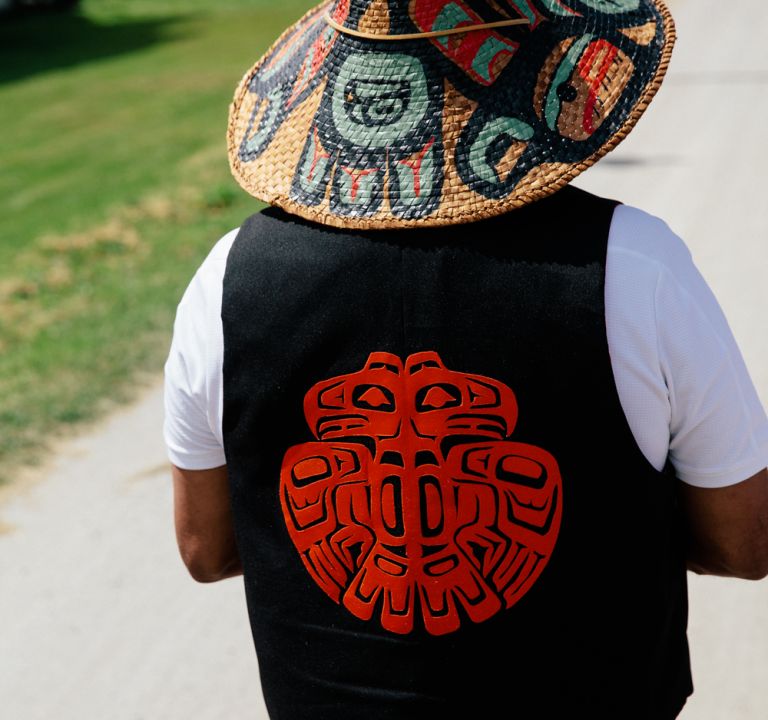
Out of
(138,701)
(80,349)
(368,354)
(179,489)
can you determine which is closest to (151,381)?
(80,349)

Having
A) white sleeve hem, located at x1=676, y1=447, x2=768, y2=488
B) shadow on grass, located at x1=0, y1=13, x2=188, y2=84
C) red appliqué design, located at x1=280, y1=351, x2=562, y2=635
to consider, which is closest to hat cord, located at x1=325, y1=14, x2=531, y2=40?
red appliqué design, located at x1=280, y1=351, x2=562, y2=635

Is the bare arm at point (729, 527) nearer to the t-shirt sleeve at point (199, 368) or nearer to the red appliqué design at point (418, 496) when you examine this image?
the red appliqué design at point (418, 496)

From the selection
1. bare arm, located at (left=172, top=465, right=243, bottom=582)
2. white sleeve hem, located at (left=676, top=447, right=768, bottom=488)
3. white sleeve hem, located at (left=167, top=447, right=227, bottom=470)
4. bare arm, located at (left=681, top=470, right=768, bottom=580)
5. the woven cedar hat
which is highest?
the woven cedar hat

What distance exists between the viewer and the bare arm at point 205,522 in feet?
4.70

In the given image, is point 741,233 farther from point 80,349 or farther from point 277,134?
point 277,134

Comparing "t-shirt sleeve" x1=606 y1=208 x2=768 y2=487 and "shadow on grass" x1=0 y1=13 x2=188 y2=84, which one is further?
"shadow on grass" x1=0 y1=13 x2=188 y2=84

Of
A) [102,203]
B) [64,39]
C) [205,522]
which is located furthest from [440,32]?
[64,39]

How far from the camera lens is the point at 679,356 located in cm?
112

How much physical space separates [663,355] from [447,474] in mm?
288

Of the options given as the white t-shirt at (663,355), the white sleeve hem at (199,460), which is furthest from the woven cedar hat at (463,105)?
the white sleeve hem at (199,460)

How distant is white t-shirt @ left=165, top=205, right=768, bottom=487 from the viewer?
1100 millimetres

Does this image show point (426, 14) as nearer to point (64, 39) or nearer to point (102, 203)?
point (102, 203)

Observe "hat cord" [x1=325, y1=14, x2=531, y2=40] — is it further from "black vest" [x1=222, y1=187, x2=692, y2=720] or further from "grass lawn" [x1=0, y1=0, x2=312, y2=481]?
"grass lawn" [x1=0, y1=0, x2=312, y2=481]

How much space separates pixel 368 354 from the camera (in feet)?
3.89
